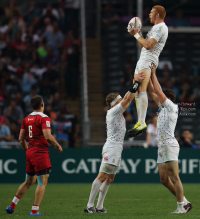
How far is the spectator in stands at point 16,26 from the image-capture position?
22.9m

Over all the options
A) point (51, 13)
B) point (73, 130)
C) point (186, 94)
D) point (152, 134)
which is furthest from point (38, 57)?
point (152, 134)

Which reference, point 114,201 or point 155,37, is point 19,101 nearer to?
point 114,201

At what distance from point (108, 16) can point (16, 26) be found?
150 inches

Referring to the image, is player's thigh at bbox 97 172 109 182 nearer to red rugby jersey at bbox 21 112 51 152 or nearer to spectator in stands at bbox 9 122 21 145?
red rugby jersey at bbox 21 112 51 152

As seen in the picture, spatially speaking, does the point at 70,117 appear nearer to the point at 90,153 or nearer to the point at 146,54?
the point at 90,153

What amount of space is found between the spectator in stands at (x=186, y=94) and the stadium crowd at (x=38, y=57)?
389cm

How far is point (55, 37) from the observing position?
23.2 metres

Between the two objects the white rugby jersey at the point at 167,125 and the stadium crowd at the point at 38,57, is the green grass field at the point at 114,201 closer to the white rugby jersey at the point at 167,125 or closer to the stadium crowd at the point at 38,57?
the white rugby jersey at the point at 167,125

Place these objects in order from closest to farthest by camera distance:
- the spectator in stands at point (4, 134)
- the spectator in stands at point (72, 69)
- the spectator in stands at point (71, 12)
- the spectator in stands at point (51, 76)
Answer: the spectator in stands at point (4, 134) < the spectator in stands at point (51, 76) < the spectator in stands at point (72, 69) < the spectator in stands at point (71, 12)

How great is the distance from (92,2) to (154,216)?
15.4m

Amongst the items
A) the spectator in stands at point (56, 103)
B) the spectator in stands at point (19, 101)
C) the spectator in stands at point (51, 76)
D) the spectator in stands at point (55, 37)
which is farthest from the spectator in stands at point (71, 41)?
the spectator in stands at point (19, 101)

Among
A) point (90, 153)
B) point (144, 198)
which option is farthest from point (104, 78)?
point (144, 198)

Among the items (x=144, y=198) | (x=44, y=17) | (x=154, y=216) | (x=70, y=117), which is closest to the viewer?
(x=154, y=216)

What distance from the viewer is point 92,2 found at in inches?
953
